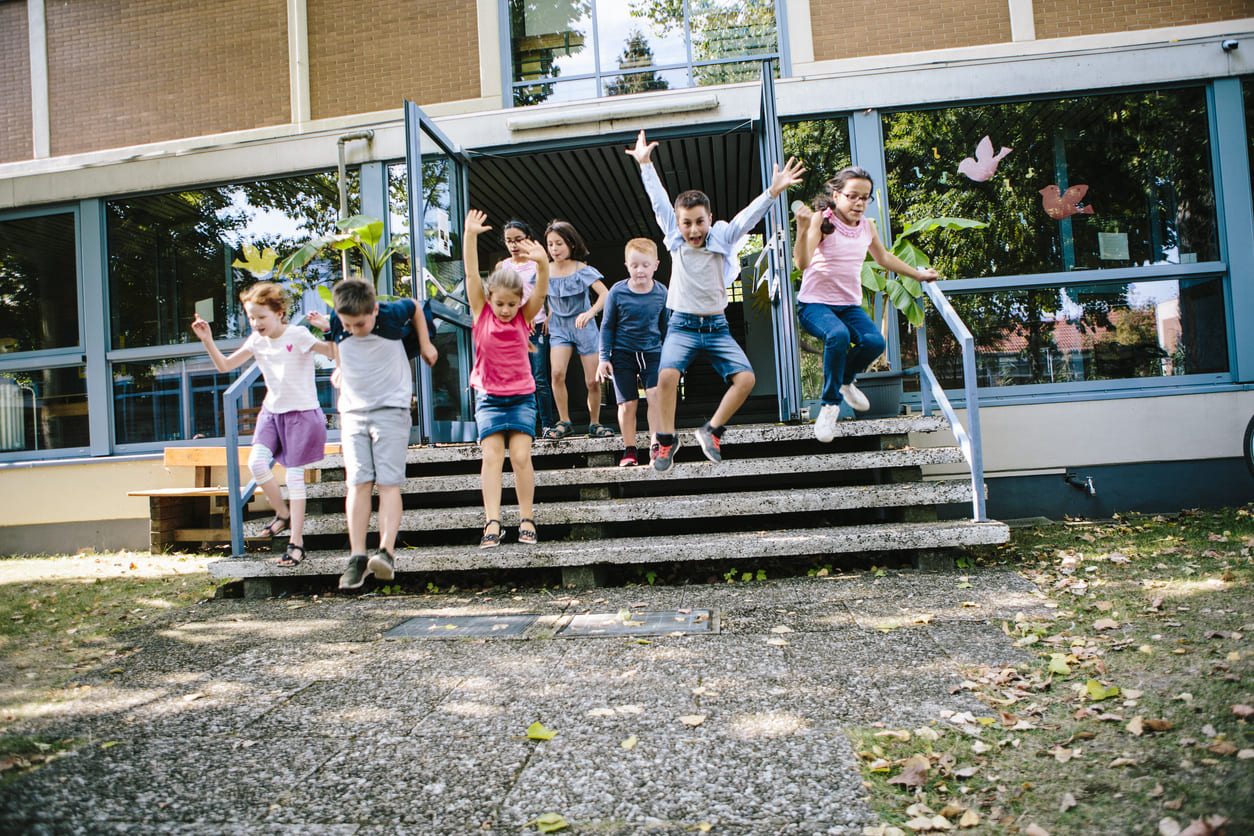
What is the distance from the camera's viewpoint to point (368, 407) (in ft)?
13.3

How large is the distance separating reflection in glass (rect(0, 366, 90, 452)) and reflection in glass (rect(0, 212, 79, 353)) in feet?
1.06

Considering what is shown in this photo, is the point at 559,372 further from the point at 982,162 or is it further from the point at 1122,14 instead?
the point at 1122,14

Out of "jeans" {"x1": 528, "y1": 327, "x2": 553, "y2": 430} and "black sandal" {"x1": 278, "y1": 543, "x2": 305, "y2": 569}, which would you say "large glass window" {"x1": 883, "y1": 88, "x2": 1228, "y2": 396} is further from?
"black sandal" {"x1": 278, "y1": 543, "x2": 305, "y2": 569}

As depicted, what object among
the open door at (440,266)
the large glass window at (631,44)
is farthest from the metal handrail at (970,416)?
the open door at (440,266)

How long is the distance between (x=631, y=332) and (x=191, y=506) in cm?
483

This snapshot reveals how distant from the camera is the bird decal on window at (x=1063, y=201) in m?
7.05

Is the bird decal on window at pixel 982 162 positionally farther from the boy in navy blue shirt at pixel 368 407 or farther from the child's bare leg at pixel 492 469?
the boy in navy blue shirt at pixel 368 407

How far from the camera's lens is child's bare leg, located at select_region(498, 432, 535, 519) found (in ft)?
15.3

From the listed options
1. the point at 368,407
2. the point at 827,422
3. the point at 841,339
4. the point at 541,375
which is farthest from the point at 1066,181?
the point at 368,407

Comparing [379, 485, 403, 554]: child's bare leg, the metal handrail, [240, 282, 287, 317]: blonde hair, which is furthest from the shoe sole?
the metal handrail

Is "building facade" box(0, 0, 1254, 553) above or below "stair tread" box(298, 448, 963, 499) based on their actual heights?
above

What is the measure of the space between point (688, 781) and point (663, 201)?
11.4ft

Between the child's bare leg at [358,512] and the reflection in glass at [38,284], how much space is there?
622 centimetres

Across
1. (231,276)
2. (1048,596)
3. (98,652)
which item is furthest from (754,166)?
(98,652)
